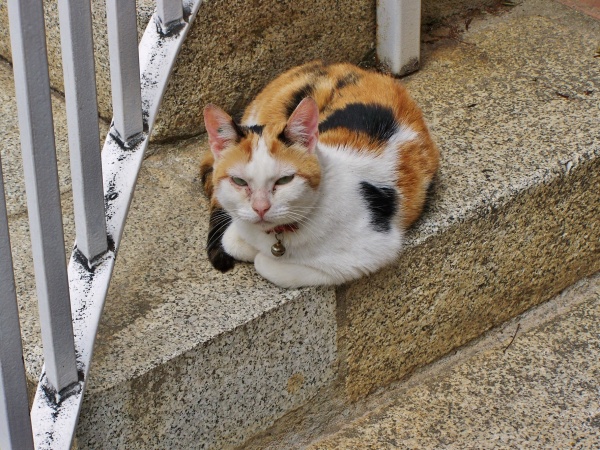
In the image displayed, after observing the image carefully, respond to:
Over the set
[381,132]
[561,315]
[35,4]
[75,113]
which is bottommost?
[561,315]

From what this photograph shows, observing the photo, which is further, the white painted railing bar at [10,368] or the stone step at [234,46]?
the stone step at [234,46]

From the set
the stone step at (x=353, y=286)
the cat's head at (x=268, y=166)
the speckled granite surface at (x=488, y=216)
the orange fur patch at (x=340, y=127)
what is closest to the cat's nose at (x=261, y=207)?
the cat's head at (x=268, y=166)

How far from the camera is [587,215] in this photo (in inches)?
112

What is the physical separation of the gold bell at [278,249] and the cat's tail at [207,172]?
0.38 meters

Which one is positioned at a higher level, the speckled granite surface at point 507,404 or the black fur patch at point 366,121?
the black fur patch at point 366,121

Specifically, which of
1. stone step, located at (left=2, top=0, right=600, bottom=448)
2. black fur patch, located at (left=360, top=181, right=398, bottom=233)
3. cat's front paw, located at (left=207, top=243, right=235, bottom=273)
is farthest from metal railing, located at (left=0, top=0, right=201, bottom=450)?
black fur patch, located at (left=360, top=181, right=398, bottom=233)

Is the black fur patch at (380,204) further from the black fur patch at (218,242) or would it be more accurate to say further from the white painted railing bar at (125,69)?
the white painted railing bar at (125,69)

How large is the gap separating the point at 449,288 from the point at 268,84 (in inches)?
37.0

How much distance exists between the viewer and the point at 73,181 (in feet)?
5.41

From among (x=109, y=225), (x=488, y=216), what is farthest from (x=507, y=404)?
(x=109, y=225)

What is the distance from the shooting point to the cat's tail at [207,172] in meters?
2.55

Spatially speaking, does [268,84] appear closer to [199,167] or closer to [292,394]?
[199,167]

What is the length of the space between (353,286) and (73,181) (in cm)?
94

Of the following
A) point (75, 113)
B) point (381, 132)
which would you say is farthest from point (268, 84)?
point (75, 113)
